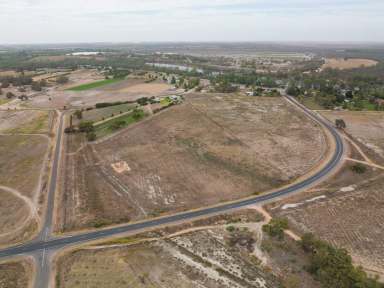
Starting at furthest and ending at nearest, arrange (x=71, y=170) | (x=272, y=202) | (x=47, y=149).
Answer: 1. (x=47, y=149)
2. (x=71, y=170)
3. (x=272, y=202)

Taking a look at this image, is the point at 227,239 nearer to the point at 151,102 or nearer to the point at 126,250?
the point at 126,250

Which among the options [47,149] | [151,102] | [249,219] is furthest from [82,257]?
[151,102]

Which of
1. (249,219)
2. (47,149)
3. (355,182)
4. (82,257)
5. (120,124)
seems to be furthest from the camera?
(120,124)

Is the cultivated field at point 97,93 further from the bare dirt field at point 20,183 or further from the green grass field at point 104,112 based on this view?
the bare dirt field at point 20,183

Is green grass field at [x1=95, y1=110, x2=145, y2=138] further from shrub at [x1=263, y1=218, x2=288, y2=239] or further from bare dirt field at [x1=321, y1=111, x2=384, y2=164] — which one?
bare dirt field at [x1=321, y1=111, x2=384, y2=164]

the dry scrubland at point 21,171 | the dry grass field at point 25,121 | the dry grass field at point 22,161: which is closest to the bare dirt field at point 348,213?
the dry scrubland at point 21,171

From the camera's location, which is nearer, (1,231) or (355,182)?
(1,231)

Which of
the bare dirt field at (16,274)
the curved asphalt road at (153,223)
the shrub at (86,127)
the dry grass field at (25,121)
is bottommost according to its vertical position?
the bare dirt field at (16,274)

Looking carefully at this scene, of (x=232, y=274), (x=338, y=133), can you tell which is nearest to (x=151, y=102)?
(x=338, y=133)
